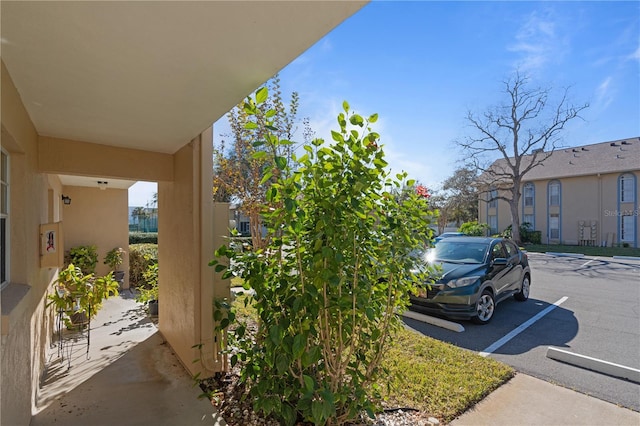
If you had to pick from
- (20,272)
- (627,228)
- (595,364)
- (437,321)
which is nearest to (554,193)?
(627,228)

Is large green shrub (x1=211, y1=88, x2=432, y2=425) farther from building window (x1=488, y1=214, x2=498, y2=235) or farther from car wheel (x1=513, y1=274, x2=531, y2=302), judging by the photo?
building window (x1=488, y1=214, x2=498, y2=235)

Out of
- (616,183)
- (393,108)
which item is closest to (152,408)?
(393,108)

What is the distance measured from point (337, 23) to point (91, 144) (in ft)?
11.8

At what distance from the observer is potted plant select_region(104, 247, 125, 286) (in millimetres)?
8002

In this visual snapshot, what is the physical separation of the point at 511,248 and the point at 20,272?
8142mm

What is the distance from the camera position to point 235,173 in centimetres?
882

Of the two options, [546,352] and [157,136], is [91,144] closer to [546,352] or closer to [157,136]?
[157,136]

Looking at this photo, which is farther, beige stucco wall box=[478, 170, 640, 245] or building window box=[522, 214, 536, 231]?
building window box=[522, 214, 536, 231]

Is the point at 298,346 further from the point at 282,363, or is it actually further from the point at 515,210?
the point at 515,210

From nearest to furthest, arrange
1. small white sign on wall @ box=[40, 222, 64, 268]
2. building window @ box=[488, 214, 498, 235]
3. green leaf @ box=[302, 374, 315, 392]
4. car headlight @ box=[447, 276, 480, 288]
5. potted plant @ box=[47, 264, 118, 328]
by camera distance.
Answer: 1. green leaf @ box=[302, 374, 315, 392]
2. small white sign on wall @ box=[40, 222, 64, 268]
3. potted plant @ box=[47, 264, 118, 328]
4. car headlight @ box=[447, 276, 480, 288]
5. building window @ box=[488, 214, 498, 235]

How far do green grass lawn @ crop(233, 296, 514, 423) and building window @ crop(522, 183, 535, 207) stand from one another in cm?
2614

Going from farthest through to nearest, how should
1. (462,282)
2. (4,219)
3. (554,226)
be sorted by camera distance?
(554,226) → (462,282) → (4,219)

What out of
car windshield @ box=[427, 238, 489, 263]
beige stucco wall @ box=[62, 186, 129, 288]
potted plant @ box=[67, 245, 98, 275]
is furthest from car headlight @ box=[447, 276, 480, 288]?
potted plant @ box=[67, 245, 98, 275]

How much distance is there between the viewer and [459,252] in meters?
6.59
